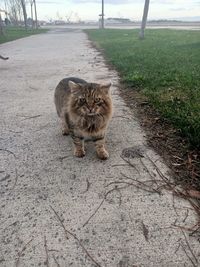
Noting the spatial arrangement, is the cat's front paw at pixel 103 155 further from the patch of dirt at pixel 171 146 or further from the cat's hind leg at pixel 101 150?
the patch of dirt at pixel 171 146

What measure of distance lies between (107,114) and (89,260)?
1480 millimetres

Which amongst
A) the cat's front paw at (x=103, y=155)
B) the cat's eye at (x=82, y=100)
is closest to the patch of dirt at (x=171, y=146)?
the cat's front paw at (x=103, y=155)

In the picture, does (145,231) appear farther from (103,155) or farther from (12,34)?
(12,34)

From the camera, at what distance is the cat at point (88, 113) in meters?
2.63

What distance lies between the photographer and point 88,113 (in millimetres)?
2639

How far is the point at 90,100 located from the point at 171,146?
1160mm

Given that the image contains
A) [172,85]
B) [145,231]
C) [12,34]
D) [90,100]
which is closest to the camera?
[145,231]

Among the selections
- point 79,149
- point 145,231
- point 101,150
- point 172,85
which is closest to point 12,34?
point 172,85

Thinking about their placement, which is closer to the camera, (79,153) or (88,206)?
(88,206)

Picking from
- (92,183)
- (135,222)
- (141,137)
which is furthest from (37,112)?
(135,222)

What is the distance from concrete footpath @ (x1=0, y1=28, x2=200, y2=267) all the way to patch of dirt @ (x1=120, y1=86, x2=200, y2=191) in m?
0.12

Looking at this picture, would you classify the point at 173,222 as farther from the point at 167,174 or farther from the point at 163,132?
the point at 163,132

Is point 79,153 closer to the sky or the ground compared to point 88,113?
closer to the ground

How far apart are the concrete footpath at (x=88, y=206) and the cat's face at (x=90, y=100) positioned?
55 centimetres
